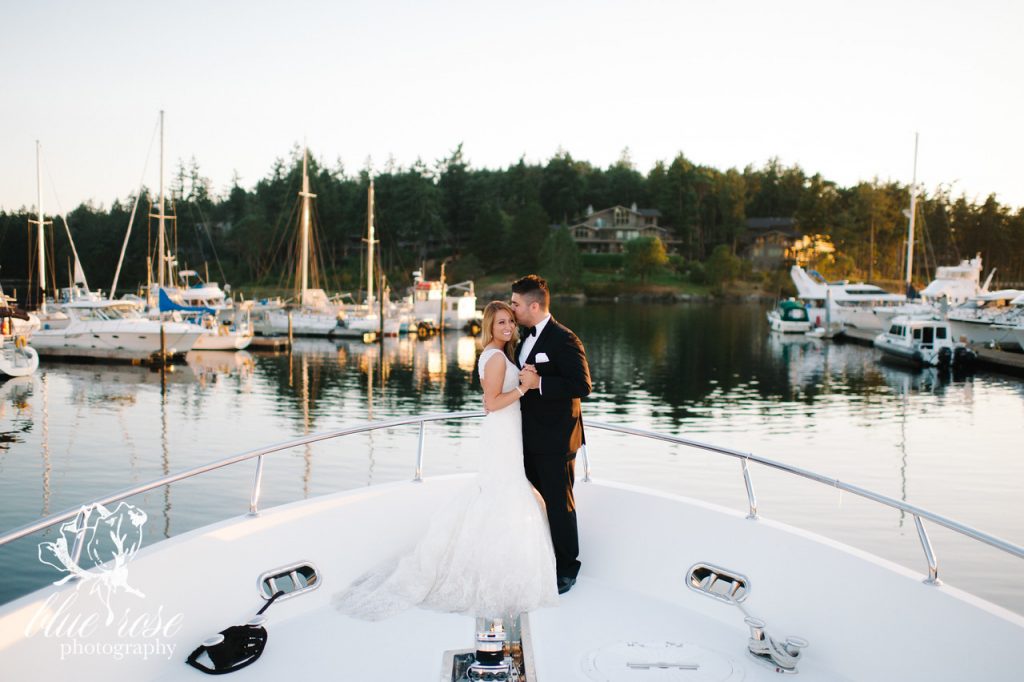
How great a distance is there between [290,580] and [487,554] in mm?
1151

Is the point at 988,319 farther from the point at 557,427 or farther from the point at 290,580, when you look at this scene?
the point at 290,580

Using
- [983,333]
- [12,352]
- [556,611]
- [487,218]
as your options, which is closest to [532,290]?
[556,611]

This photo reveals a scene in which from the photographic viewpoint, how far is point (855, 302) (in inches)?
2212

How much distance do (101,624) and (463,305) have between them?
162 feet

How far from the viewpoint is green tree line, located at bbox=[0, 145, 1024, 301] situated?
302 ft

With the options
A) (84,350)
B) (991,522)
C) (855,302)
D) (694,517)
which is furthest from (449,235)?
(694,517)

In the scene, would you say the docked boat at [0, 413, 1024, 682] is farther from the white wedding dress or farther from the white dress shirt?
the white dress shirt

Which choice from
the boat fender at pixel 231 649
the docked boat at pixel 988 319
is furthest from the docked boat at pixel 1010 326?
the boat fender at pixel 231 649

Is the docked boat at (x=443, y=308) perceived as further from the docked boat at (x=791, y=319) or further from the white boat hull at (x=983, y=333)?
the white boat hull at (x=983, y=333)

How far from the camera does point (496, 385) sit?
433 centimetres

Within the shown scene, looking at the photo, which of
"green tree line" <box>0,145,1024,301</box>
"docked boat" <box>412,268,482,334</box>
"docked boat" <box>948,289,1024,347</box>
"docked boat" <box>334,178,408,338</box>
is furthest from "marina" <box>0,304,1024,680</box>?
"green tree line" <box>0,145,1024,301</box>

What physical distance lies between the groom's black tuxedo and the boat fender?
1708 millimetres

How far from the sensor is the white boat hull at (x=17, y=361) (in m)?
27.0

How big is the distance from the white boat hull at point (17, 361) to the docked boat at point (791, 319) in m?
42.6
